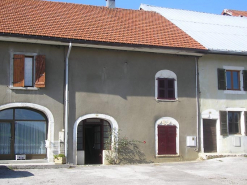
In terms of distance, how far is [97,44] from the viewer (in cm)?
1616

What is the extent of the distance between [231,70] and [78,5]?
8487mm

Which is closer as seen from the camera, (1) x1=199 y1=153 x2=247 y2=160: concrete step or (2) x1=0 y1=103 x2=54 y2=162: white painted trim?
(2) x1=0 y1=103 x2=54 y2=162: white painted trim

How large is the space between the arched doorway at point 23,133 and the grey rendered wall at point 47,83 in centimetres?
55

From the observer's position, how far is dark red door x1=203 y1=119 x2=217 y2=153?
18141 millimetres

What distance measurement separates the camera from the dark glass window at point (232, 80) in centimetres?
1878

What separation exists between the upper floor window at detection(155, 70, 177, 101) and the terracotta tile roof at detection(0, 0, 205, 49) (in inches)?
53.2

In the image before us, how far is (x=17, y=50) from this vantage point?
15648mm

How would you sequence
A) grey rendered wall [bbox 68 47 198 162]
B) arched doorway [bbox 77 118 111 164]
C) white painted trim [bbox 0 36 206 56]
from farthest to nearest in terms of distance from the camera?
arched doorway [bbox 77 118 111 164], grey rendered wall [bbox 68 47 198 162], white painted trim [bbox 0 36 206 56]

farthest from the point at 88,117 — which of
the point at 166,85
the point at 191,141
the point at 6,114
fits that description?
the point at 191,141

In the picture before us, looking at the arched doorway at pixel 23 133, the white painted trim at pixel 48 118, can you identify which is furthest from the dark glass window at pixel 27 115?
the white painted trim at pixel 48 118

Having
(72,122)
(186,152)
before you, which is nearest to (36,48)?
(72,122)

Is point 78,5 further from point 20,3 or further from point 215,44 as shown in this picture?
point 215,44

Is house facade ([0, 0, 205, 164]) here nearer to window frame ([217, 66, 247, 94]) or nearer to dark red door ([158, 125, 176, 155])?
dark red door ([158, 125, 176, 155])

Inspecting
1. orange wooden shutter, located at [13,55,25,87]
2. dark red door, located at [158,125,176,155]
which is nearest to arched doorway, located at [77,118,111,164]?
dark red door, located at [158,125,176,155]
